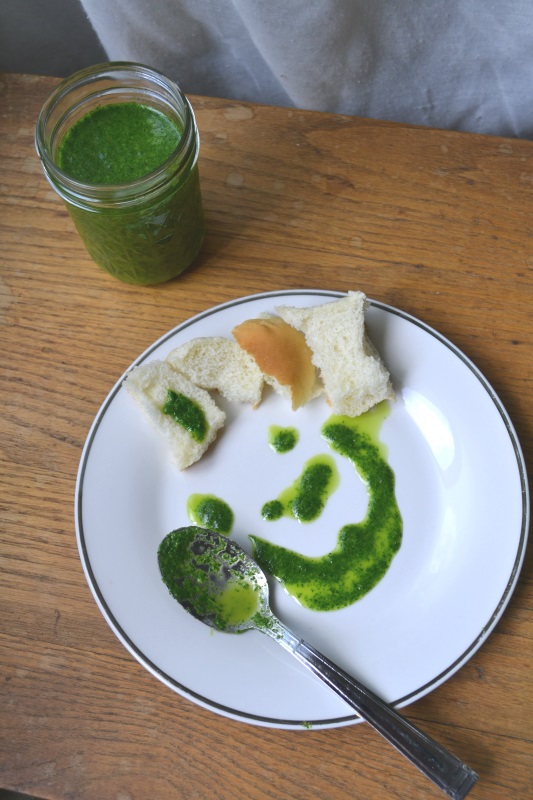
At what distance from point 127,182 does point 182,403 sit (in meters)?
0.35

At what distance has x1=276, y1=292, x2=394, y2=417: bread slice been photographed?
1184 millimetres

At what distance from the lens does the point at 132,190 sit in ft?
3.66

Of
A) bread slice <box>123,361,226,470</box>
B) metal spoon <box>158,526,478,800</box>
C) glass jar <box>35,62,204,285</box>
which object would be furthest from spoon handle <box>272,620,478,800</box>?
glass jar <box>35,62,204,285</box>

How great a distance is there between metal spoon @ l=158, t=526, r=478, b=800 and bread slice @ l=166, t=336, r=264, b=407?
0.24 meters

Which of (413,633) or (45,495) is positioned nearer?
(413,633)

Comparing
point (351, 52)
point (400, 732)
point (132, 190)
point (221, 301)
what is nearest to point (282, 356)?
point (221, 301)

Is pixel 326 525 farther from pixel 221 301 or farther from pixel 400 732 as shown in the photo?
pixel 221 301

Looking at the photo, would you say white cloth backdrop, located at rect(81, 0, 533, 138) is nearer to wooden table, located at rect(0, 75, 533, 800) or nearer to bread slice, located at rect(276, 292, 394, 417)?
wooden table, located at rect(0, 75, 533, 800)

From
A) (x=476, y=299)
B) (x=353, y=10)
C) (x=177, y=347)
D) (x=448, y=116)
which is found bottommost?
(x=177, y=347)

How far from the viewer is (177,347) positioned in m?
1.24

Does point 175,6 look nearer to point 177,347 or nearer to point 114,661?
point 177,347

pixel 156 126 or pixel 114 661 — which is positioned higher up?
pixel 156 126

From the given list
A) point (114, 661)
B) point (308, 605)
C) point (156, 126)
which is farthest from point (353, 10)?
point (114, 661)

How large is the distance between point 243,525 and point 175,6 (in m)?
1.00
